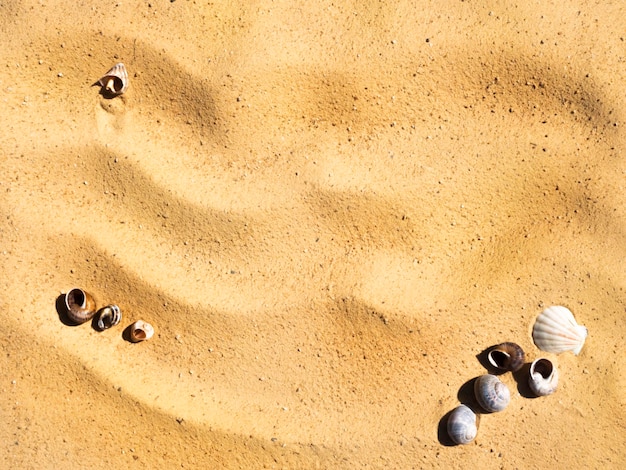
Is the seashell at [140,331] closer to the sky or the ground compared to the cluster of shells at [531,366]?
closer to the ground

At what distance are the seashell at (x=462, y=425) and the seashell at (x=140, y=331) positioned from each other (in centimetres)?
164

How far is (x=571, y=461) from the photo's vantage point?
279cm

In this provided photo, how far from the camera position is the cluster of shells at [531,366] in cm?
270

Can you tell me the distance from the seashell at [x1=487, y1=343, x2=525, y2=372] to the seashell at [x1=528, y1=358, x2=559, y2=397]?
8 centimetres

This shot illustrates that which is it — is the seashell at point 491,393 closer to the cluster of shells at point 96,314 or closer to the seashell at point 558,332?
the seashell at point 558,332

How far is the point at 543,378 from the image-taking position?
2.77 m

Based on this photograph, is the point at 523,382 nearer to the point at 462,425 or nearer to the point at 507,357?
the point at 507,357

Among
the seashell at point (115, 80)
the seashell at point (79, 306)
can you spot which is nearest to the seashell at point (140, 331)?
the seashell at point (79, 306)

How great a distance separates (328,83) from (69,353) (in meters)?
1.99

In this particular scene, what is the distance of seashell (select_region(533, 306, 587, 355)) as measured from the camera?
8.97 feet

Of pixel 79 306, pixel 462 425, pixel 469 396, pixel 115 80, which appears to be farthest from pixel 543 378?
pixel 115 80

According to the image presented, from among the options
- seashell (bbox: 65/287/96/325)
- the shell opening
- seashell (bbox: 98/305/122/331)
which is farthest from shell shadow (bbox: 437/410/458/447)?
seashell (bbox: 65/287/96/325)

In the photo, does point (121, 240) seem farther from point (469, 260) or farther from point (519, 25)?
point (519, 25)

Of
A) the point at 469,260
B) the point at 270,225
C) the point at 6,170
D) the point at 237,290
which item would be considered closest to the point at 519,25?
the point at 469,260
